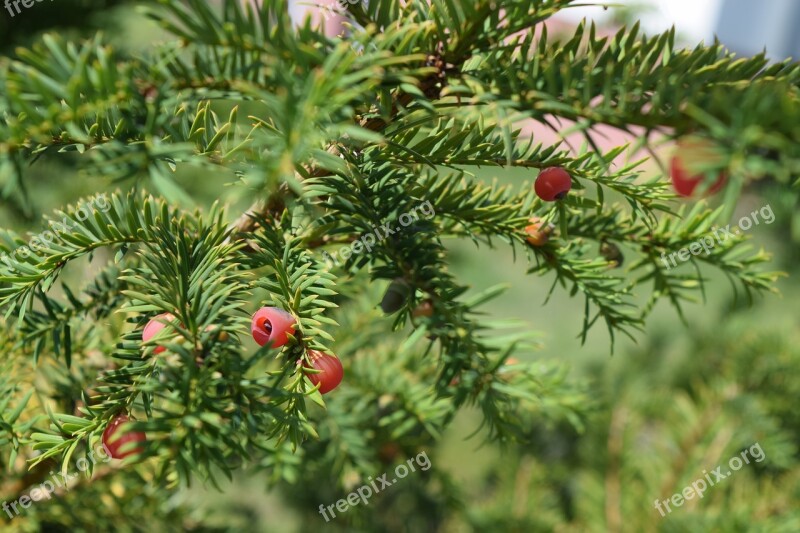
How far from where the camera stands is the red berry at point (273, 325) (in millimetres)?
321

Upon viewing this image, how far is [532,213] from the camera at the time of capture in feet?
1.35

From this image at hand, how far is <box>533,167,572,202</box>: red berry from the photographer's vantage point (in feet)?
1.10

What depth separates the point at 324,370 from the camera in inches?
13.2

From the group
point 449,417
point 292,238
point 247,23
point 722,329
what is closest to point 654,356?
point 722,329

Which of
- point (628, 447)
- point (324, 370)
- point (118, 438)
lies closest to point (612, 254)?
point (324, 370)

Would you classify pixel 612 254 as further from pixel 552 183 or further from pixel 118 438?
pixel 118 438

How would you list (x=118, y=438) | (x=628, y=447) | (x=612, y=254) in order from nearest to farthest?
(x=118, y=438), (x=612, y=254), (x=628, y=447)

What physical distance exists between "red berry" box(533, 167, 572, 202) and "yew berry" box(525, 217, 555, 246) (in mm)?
50

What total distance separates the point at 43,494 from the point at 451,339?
1.03 feet

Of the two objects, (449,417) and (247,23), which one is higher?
(247,23)

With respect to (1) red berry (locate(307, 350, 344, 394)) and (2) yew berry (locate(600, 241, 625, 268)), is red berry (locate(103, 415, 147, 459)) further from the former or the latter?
(2) yew berry (locate(600, 241, 625, 268))

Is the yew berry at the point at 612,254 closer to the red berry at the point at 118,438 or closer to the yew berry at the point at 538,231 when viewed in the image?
the yew berry at the point at 538,231

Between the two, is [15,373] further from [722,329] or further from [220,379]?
[722,329]

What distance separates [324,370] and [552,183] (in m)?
0.15
